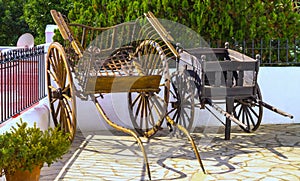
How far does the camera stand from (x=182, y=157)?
655 centimetres

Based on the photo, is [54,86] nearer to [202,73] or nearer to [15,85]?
[15,85]

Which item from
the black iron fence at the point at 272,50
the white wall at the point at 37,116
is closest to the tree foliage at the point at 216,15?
the black iron fence at the point at 272,50

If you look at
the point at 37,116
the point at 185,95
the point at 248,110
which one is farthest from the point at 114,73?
the point at 248,110

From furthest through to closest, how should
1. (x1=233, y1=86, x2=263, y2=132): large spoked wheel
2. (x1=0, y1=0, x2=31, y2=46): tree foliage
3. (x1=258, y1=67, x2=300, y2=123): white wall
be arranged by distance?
(x1=0, y1=0, x2=31, y2=46): tree foliage → (x1=258, y1=67, x2=300, y2=123): white wall → (x1=233, y1=86, x2=263, y2=132): large spoked wheel

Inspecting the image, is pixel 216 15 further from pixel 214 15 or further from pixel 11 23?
pixel 11 23

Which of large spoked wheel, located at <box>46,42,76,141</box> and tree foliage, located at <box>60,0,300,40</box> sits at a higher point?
tree foliage, located at <box>60,0,300,40</box>

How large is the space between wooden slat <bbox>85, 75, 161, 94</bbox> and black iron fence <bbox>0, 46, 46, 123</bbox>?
1.03 m

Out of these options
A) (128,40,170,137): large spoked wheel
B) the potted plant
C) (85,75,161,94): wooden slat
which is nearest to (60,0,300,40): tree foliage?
(128,40,170,137): large spoked wheel

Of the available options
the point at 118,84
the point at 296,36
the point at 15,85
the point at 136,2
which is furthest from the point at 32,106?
the point at 296,36

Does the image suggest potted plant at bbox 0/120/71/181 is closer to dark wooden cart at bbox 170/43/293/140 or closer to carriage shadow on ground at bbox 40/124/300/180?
carriage shadow on ground at bbox 40/124/300/180

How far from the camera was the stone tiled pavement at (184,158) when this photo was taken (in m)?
5.77

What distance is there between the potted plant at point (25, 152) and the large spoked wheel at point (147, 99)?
2307 mm

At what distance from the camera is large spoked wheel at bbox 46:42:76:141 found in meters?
6.44

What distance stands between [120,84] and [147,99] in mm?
1355
